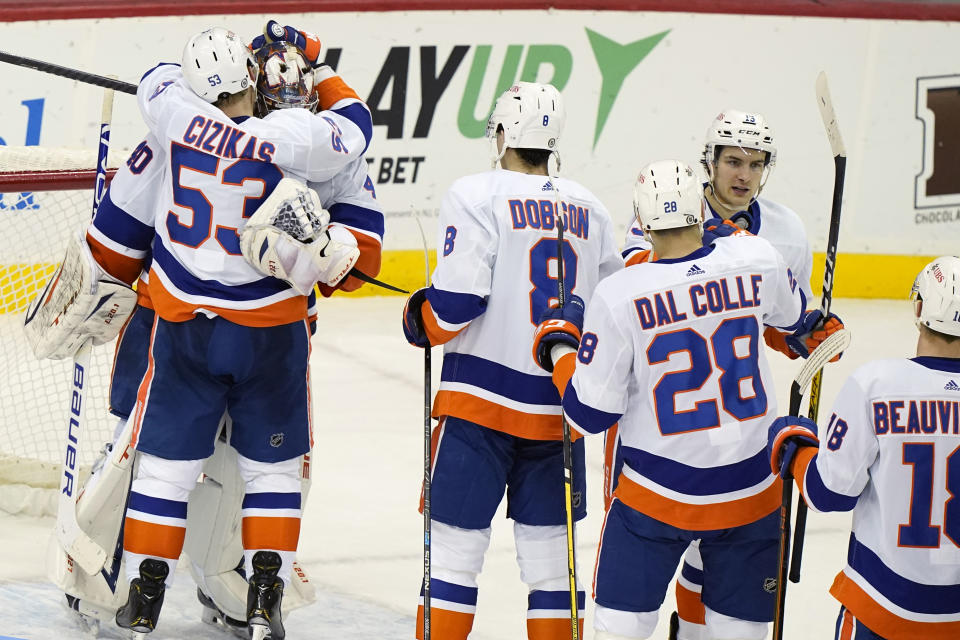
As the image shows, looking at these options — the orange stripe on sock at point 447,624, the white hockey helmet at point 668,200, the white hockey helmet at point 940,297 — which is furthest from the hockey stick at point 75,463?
the white hockey helmet at point 940,297

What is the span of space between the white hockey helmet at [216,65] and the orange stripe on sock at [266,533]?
96 cm

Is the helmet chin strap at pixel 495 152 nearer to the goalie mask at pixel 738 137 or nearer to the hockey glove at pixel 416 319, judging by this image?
the hockey glove at pixel 416 319

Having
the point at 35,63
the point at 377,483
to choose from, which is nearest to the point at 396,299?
the point at 377,483

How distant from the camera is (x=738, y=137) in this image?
3.67 m

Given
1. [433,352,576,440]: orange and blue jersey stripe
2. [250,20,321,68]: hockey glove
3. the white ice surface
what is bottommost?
the white ice surface

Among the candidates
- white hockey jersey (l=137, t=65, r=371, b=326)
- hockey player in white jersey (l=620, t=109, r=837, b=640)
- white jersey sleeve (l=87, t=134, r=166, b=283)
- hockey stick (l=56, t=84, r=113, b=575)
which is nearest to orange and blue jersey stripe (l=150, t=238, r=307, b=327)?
white hockey jersey (l=137, t=65, r=371, b=326)

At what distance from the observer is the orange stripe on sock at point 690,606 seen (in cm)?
357

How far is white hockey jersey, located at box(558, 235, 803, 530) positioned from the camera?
2.79m

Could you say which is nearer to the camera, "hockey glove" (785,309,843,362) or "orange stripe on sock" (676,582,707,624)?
"hockey glove" (785,309,843,362)

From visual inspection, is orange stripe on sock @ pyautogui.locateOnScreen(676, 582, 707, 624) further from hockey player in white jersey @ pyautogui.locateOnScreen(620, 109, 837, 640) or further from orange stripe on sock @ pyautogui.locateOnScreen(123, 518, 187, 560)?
orange stripe on sock @ pyautogui.locateOnScreen(123, 518, 187, 560)

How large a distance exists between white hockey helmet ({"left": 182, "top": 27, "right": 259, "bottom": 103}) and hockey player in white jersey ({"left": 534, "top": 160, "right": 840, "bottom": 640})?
3.08 ft

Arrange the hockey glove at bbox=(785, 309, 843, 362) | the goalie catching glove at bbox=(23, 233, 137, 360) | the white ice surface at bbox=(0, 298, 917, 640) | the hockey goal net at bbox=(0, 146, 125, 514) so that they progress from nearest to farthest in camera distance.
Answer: the hockey glove at bbox=(785, 309, 843, 362)
the goalie catching glove at bbox=(23, 233, 137, 360)
the white ice surface at bbox=(0, 298, 917, 640)
the hockey goal net at bbox=(0, 146, 125, 514)

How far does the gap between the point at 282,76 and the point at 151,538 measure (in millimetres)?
1082

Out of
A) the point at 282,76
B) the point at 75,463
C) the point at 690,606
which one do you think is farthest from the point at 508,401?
the point at 75,463
